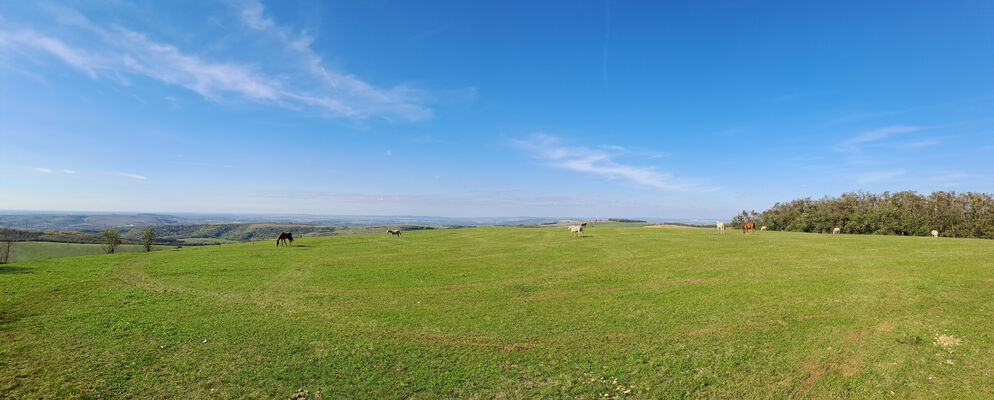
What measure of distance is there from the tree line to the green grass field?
55998 millimetres

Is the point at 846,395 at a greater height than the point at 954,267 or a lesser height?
lesser

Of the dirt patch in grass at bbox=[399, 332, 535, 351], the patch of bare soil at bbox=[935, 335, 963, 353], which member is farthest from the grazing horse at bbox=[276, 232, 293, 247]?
the patch of bare soil at bbox=[935, 335, 963, 353]

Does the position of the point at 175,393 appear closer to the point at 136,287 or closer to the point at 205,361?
the point at 205,361

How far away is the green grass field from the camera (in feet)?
21.6

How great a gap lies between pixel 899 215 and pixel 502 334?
7867 cm

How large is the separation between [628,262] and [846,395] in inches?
542

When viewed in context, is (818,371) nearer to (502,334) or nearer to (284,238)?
(502,334)

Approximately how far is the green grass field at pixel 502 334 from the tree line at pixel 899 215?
5600 centimetres

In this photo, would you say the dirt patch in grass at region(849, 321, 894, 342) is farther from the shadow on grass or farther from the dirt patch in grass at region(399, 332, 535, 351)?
the shadow on grass

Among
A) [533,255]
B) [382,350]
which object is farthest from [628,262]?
[382,350]

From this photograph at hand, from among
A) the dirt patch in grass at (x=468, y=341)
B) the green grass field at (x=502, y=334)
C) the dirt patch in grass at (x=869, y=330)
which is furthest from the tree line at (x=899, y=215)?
the dirt patch in grass at (x=468, y=341)

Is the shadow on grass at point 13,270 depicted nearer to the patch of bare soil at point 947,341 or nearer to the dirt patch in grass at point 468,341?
the dirt patch in grass at point 468,341

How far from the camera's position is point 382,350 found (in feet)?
26.4

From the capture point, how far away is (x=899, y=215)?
5612cm
